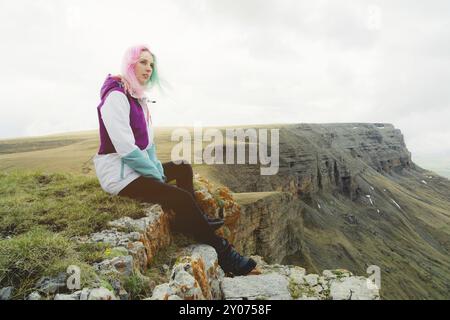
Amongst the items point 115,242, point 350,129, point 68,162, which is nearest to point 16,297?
point 115,242

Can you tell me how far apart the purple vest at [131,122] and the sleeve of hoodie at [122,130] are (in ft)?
0.74

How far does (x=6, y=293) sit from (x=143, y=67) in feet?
14.2

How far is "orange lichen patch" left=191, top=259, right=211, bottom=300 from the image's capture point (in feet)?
17.0

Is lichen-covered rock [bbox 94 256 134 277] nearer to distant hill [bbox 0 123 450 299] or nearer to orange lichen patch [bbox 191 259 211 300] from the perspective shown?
orange lichen patch [bbox 191 259 211 300]

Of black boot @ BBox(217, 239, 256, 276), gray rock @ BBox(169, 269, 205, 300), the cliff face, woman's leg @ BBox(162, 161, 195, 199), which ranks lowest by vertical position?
the cliff face

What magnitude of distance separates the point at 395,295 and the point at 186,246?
5579cm

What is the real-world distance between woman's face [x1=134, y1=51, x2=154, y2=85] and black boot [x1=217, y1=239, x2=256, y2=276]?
3.60 metres

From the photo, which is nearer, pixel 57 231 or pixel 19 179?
pixel 57 231

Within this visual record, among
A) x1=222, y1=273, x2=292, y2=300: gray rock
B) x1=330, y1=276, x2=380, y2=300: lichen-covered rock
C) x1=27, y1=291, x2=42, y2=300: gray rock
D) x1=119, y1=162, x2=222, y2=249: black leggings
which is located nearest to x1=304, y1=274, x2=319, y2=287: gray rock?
x1=330, y1=276, x2=380, y2=300: lichen-covered rock

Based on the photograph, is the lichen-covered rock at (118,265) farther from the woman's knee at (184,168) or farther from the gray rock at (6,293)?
the woman's knee at (184,168)

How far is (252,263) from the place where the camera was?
21.5ft

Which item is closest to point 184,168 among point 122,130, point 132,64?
point 122,130
